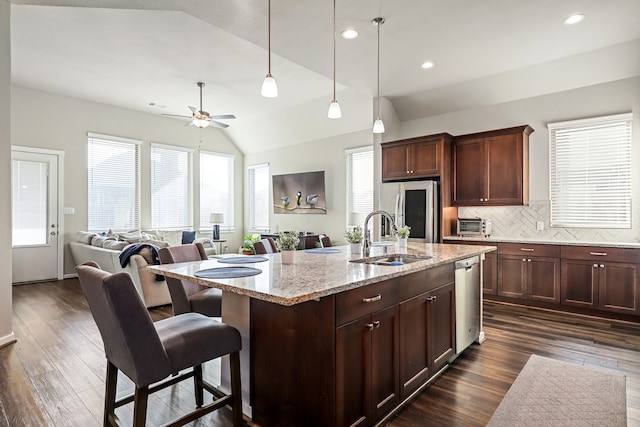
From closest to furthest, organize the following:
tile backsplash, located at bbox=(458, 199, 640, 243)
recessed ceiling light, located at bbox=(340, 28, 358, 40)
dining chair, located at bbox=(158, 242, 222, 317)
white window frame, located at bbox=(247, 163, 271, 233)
→ 1. dining chair, located at bbox=(158, 242, 222, 317)
2. recessed ceiling light, located at bbox=(340, 28, 358, 40)
3. tile backsplash, located at bbox=(458, 199, 640, 243)
4. white window frame, located at bbox=(247, 163, 271, 233)

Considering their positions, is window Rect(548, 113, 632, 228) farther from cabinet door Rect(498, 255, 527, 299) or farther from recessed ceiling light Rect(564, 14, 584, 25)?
recessed ceiling light Rect(564, 14, 584, 25)

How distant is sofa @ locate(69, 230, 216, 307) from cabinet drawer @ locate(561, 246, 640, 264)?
505cm

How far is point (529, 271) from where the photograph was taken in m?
4.55

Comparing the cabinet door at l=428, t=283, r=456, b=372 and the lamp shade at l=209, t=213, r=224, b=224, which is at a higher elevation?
the lamp shade at l=209, t=213, r=224, b=224

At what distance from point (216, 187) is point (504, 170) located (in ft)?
22.1

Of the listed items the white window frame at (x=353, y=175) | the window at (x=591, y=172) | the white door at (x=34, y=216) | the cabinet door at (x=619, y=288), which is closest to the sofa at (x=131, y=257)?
the white door at (x=34, y=216)

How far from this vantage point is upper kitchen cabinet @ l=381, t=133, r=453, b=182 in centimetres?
520

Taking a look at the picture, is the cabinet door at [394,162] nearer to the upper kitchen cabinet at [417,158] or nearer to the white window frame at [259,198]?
the upper kitchen cabinet at [417,158]

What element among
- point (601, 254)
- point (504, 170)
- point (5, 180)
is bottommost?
point (601, 254)

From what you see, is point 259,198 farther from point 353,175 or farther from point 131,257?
point 131,257

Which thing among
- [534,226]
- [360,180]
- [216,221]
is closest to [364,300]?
[534,226]

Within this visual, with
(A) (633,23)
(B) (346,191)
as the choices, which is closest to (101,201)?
(B) (346,191)

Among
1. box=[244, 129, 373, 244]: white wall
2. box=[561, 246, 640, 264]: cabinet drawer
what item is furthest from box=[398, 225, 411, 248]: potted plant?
box=[244, 129, 373, 244]: white wall

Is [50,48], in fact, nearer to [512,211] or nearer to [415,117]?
[415,117]
